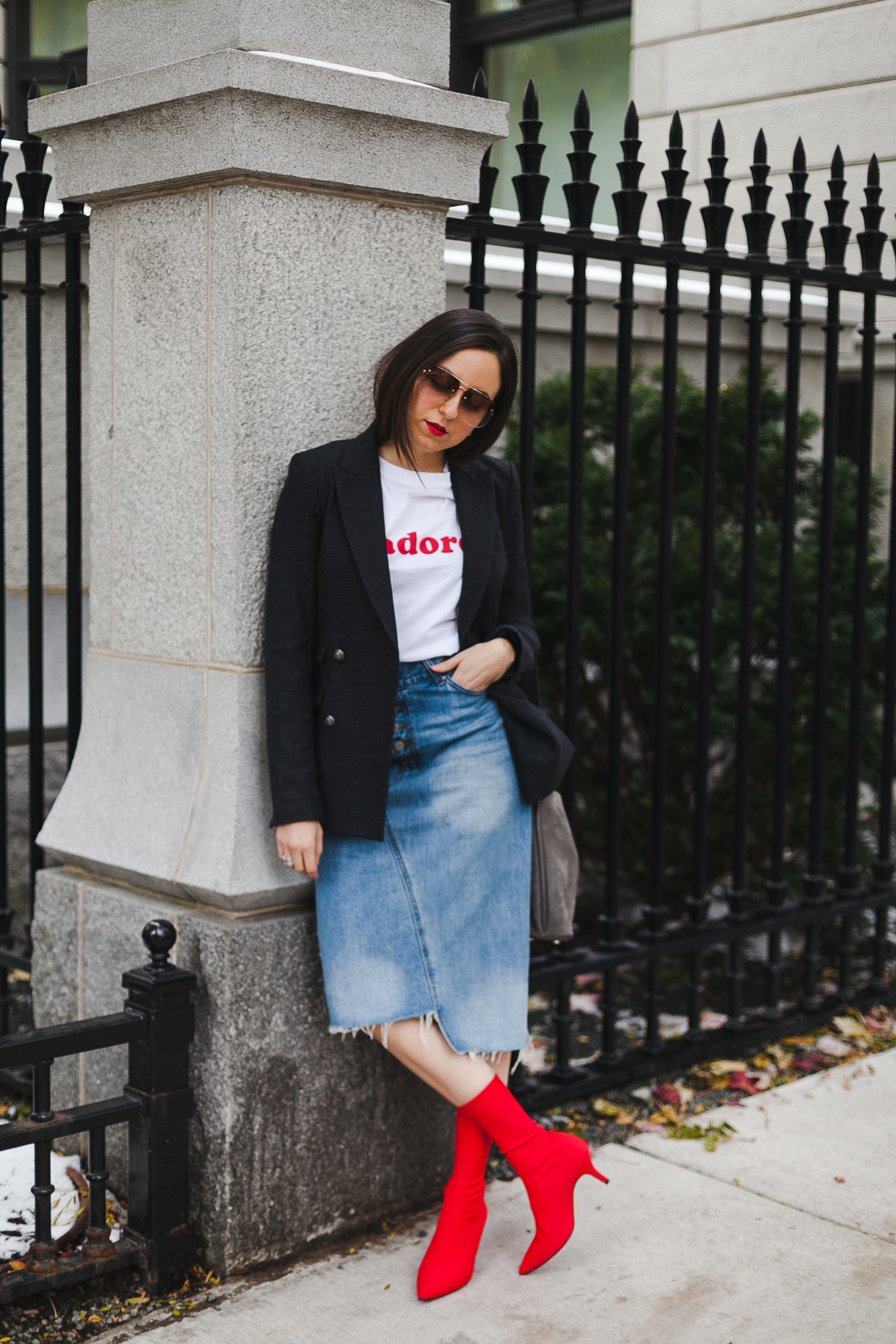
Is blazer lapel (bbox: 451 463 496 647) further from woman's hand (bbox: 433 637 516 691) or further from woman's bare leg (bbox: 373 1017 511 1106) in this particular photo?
woman's bare leg (bbox: 373 1017 511 1106)

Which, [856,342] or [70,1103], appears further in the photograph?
[856,342]

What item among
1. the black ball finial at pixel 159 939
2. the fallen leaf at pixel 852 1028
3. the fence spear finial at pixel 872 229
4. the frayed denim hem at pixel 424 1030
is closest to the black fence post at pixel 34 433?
the black ball finial at pixel 159 939

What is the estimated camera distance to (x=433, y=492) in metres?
3.11

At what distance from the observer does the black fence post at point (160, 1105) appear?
2.95 meters

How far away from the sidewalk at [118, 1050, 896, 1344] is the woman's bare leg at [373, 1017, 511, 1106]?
44 centimetres

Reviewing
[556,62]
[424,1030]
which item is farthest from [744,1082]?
[556,62]

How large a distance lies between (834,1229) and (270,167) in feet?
9.02

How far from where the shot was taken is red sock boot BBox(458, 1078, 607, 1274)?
9.89ft

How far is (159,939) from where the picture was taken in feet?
9.57

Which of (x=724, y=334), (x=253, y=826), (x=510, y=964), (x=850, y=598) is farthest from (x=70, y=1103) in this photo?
(x=724, y=334)

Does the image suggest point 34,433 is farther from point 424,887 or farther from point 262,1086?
point 262,1086

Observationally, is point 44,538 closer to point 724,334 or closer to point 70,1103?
point 70,1103

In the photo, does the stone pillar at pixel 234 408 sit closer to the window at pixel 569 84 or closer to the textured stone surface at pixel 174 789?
the textured stone surface at pixel 174 789

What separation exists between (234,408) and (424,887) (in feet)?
3.67
